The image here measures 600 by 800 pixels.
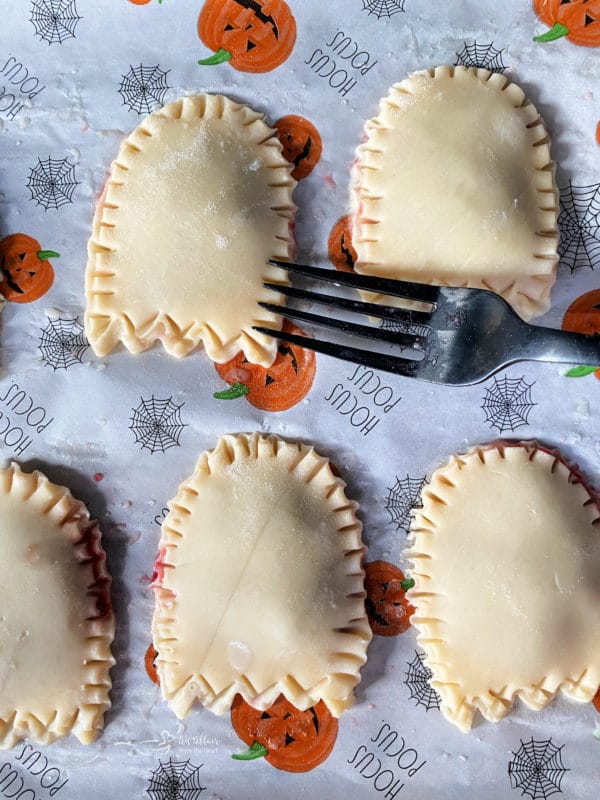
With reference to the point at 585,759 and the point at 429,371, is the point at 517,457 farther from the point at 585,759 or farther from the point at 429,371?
the point at 585,759

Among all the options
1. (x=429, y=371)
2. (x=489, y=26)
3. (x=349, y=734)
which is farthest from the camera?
(x=489, y=26)

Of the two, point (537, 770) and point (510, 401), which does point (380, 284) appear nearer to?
point (510, 401)

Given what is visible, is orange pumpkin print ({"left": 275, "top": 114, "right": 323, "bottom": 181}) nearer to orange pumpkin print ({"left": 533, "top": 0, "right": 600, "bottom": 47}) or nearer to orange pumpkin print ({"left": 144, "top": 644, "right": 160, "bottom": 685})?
orange pumpkin print ({"left": 533, "top": 0, "right": 600, "bottom": 47})

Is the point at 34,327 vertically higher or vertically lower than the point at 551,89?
→ lower

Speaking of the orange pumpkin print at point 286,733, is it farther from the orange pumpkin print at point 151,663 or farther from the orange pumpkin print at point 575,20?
the orange pumpkin print at point 575,20

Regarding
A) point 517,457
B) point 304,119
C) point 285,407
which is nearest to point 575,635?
point 517,457

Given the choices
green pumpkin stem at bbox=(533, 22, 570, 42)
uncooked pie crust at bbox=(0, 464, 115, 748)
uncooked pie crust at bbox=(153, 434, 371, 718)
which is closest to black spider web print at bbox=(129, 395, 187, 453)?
uncooked pie crust at bbox=(153, 434, 371, 718)

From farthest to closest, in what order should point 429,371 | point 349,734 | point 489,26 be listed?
1. point 489,26
2. point 349,734
3. point 429,371

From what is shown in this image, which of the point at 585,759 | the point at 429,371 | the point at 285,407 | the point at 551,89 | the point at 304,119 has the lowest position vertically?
the point at 585,759
